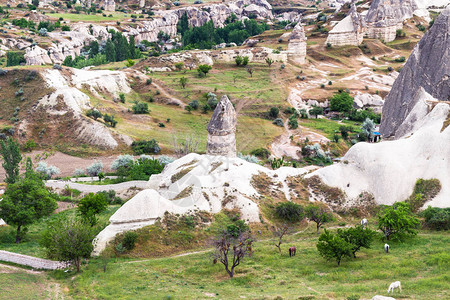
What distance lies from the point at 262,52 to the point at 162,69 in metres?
27.5

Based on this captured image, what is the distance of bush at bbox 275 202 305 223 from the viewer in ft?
145

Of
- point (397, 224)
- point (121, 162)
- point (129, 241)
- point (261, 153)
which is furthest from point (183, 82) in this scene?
point (397, 224)

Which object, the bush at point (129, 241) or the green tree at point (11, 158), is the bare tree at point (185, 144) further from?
the bush at point (129, 241)

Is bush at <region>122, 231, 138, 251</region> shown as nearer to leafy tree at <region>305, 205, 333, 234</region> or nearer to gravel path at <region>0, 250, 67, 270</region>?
gravel path at <region>0, 250, 67, 270</region>

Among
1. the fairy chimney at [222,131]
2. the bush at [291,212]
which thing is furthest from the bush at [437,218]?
the fairy chimney at [222,131]

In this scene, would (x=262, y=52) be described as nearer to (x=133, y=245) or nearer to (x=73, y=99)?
(x=73, y=99)

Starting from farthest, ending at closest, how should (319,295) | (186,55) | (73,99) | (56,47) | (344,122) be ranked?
1. (56,47)
2. (186,55)
3. (344,122)
4. (73,99)
5. (319,295)

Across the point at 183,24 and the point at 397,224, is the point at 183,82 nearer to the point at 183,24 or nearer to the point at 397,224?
the point at 397,224

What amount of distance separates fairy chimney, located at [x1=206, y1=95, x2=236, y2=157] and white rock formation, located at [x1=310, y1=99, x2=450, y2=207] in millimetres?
10824

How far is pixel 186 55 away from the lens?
118 meters

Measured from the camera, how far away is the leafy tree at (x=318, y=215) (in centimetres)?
4239

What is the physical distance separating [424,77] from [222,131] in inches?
1232

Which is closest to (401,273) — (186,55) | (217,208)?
(217,208)

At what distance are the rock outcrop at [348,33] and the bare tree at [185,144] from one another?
71.6 metres
